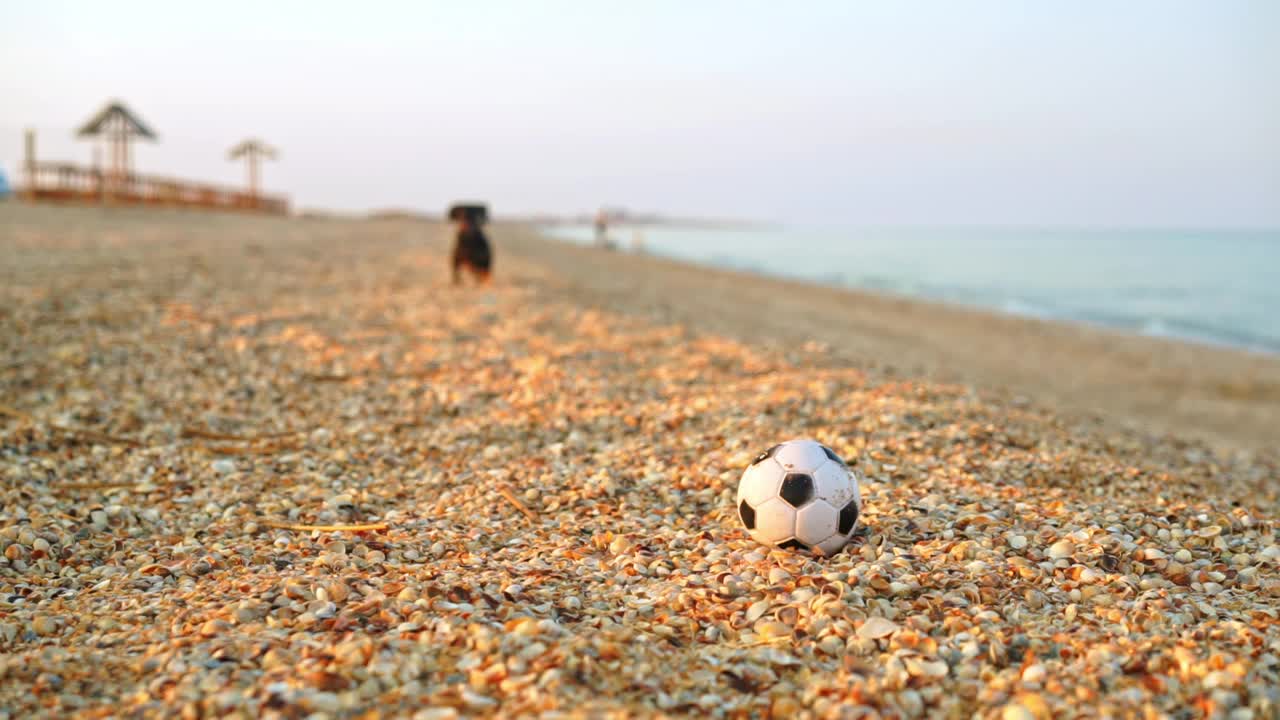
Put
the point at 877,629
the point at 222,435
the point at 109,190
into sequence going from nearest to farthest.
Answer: the point at 877,629 < the point at 222,435 < the point at 109,190

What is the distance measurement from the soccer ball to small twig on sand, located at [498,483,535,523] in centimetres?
140

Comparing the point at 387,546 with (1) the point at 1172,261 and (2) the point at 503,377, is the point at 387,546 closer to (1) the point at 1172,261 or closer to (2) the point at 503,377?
(2) the point at 503,377

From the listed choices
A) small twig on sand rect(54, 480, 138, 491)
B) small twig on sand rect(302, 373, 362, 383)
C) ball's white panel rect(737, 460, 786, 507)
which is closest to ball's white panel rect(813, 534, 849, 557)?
ball's white panel rect(737, 460, 786, 507)

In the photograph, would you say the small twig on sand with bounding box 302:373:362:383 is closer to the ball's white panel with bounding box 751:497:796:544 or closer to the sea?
the ball's white panel with bounding box 751:497:796:544

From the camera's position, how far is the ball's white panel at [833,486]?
4.14 m

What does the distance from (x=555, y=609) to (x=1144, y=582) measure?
8.94 feet

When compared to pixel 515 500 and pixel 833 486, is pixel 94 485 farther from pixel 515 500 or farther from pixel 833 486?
pixel 833 486

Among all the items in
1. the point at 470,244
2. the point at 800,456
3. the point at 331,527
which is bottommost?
the point at 331,527

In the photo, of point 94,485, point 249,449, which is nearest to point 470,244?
point 249,449

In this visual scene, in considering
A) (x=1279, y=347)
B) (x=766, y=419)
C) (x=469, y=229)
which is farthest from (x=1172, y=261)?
(x=766, y=419)

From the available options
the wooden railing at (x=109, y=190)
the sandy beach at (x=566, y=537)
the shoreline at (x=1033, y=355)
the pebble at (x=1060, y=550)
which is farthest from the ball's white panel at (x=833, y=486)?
the wooden railing at (x=109, y=190)

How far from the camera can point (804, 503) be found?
416 centimetres

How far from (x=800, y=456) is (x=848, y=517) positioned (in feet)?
1.27

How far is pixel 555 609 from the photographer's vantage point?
11.9 ft
